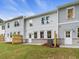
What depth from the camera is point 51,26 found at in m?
28.8

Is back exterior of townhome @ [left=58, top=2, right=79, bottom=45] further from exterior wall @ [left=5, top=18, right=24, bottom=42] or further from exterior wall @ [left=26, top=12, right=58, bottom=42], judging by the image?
exterior wall @ [left=5, top=18, right=24, bottom=42]

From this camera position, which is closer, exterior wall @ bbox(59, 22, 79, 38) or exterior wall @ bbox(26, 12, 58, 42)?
exterior wall @ bbox(59, 22, 79, 38)

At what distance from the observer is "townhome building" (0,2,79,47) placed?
24.0 meters

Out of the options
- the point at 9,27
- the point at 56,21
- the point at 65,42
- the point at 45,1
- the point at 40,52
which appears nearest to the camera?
the point at 40,52

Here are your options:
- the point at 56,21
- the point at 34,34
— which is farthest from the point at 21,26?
the point at 56,21

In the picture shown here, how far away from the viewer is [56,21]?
27.5 m

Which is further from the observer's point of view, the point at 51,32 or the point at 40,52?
the point at 51,32

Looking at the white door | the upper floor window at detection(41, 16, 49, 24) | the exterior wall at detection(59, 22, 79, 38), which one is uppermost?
the upper floor window at detection(41, 16, 49, 24)

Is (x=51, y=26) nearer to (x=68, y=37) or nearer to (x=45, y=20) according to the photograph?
(x=45, y=20)

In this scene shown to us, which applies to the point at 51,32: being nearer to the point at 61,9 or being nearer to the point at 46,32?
the point at 46,32

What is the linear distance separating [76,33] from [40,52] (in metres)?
7.06

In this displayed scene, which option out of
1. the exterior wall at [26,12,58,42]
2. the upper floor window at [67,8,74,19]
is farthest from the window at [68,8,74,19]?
the exterior wall at [26,12,58,42]

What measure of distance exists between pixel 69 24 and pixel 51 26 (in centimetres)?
486

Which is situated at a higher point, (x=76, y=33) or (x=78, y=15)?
(x=78, y=15)
